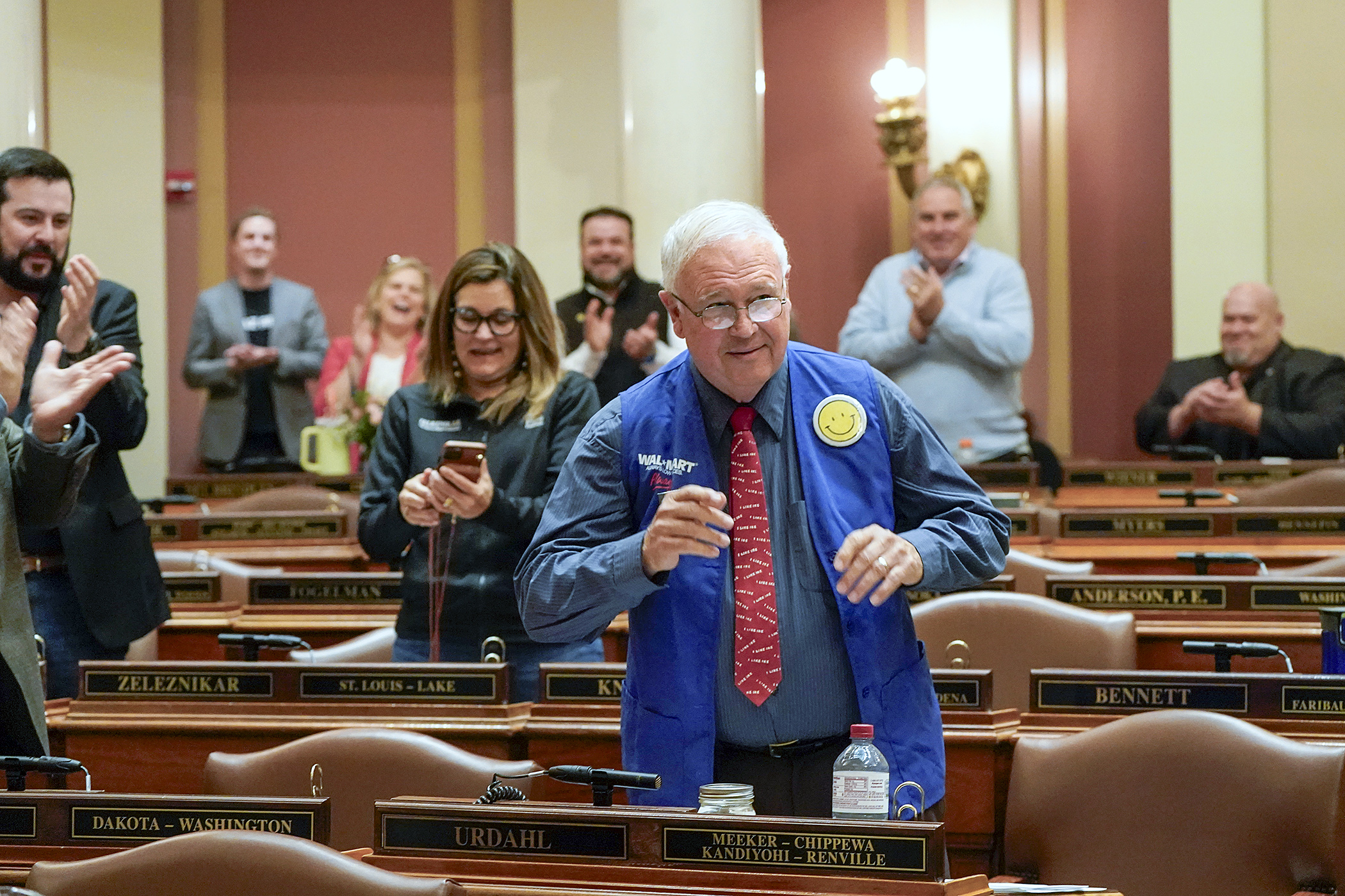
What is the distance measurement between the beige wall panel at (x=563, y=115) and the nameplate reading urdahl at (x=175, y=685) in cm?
586

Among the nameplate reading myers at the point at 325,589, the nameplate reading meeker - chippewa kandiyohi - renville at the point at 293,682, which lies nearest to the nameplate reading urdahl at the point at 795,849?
the nameplate reading meeker - chippewa kandiyohi - renville at the point at 293,682

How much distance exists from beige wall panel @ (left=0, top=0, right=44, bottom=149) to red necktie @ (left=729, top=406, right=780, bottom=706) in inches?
153

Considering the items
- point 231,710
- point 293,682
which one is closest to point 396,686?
point 293,682

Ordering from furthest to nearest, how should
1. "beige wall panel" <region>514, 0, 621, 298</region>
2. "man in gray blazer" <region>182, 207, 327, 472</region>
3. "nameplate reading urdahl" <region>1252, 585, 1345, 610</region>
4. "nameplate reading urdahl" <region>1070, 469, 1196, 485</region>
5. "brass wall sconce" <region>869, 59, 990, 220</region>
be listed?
"beige wall panel" <region>514, 0, 621, 298</region> < "brass wall sconce" <region>869, 59, 990, 220</region> < "man in gray blazer" <region>182, 207, 327, 472</region> < "nameplate reading urdahl" <region>1070, 469, 1196, 485</region> < "nameplate reading urdahl" <region>1252, 585, 1345, 610</region>

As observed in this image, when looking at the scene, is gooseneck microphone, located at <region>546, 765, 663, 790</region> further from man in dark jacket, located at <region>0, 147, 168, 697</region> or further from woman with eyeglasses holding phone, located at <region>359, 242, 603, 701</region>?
man in dark jacket, located at <region>0, 147, 168, 697</region>

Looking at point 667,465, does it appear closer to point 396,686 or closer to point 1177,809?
point 1177,809

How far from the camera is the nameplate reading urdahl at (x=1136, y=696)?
2.73 metres

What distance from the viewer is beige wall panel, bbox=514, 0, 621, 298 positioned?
349 inches

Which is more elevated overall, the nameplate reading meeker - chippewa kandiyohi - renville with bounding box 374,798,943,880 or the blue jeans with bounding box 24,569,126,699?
the blue jeans with bounding box 24,569,126,699

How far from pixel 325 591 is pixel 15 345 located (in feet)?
4.19

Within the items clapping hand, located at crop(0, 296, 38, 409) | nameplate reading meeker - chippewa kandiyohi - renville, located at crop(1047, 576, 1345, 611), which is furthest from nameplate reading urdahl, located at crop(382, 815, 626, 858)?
nameplate reading meeker - chippewa kandiyohi - renville, located at crop(1047, 576, 1345, 611)

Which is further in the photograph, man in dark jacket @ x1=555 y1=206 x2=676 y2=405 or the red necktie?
man in dark jacket @ x1=555 y1=206 x2=676 y2=405

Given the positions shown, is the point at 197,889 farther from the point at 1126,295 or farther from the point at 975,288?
the point at 1126,295

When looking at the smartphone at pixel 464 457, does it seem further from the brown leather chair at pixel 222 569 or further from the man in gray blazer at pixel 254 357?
the man in gray blazer at pixel 254 357
